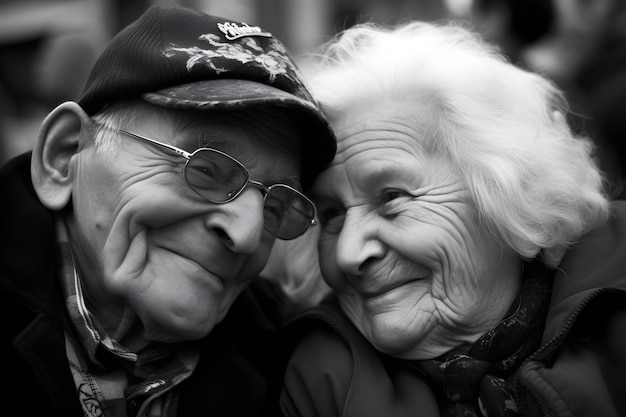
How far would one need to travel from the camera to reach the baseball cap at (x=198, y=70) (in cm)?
213

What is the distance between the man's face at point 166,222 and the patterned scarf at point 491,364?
691 mm

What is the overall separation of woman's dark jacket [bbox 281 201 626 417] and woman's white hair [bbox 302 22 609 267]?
0.13 meters

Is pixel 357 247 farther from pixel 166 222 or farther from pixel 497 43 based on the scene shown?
pixel 497 43

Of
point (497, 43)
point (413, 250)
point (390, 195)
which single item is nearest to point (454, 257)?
point (413, 250)

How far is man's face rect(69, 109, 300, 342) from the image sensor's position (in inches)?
84.9

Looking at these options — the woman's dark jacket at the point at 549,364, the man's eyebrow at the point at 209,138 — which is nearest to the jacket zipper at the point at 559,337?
the woman's dark jacket at the point at 549,364

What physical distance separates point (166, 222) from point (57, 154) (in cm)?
45

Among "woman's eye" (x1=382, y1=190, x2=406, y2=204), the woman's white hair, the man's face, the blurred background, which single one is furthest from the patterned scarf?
the blurred background

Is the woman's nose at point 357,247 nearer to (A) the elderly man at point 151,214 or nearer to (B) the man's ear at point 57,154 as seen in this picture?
(A) the elderly man at point 151,214

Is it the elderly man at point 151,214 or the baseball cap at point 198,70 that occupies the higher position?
the baseball cap at point 198,70

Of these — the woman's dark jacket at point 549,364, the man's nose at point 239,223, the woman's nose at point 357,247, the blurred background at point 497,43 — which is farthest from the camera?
the blurred background at point 497,43

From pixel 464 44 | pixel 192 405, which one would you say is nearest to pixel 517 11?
pixel 464 44

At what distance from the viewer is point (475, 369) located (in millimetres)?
2240

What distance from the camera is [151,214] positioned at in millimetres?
2146
